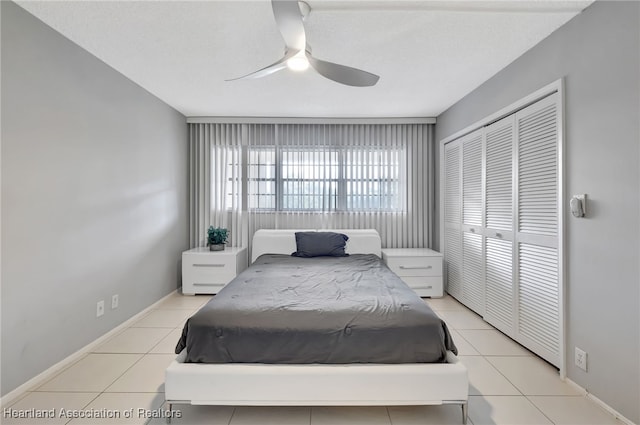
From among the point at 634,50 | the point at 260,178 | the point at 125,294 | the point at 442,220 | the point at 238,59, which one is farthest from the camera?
the point at 260,178

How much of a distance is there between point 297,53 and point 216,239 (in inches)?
120

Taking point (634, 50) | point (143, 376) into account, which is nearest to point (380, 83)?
point (634, 50)

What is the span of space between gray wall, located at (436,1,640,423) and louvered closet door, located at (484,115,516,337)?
2.27 ft

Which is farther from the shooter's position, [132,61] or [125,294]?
[125,294]

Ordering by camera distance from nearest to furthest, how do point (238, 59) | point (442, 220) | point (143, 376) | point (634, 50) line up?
point (634, 50)
point (143, 376)
point (238, 59)
point (442, 220)

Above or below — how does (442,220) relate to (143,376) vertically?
above

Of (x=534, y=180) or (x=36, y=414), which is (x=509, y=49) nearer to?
(x=534, y=180)

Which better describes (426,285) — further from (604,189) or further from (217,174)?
(217,174)

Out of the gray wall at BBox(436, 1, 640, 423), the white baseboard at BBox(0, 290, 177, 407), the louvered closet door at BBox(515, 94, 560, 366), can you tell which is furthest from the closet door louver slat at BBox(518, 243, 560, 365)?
the white baseboard at BBox(0, 290, 177, 407)

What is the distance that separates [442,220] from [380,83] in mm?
2162

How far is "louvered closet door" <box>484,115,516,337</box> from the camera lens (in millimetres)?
2922

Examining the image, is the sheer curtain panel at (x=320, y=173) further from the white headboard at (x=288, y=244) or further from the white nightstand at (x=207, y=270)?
the white nightstand at (x=207, y=270)

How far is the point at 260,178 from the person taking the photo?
190 inches

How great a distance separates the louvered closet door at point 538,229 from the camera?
2354 millimetres
